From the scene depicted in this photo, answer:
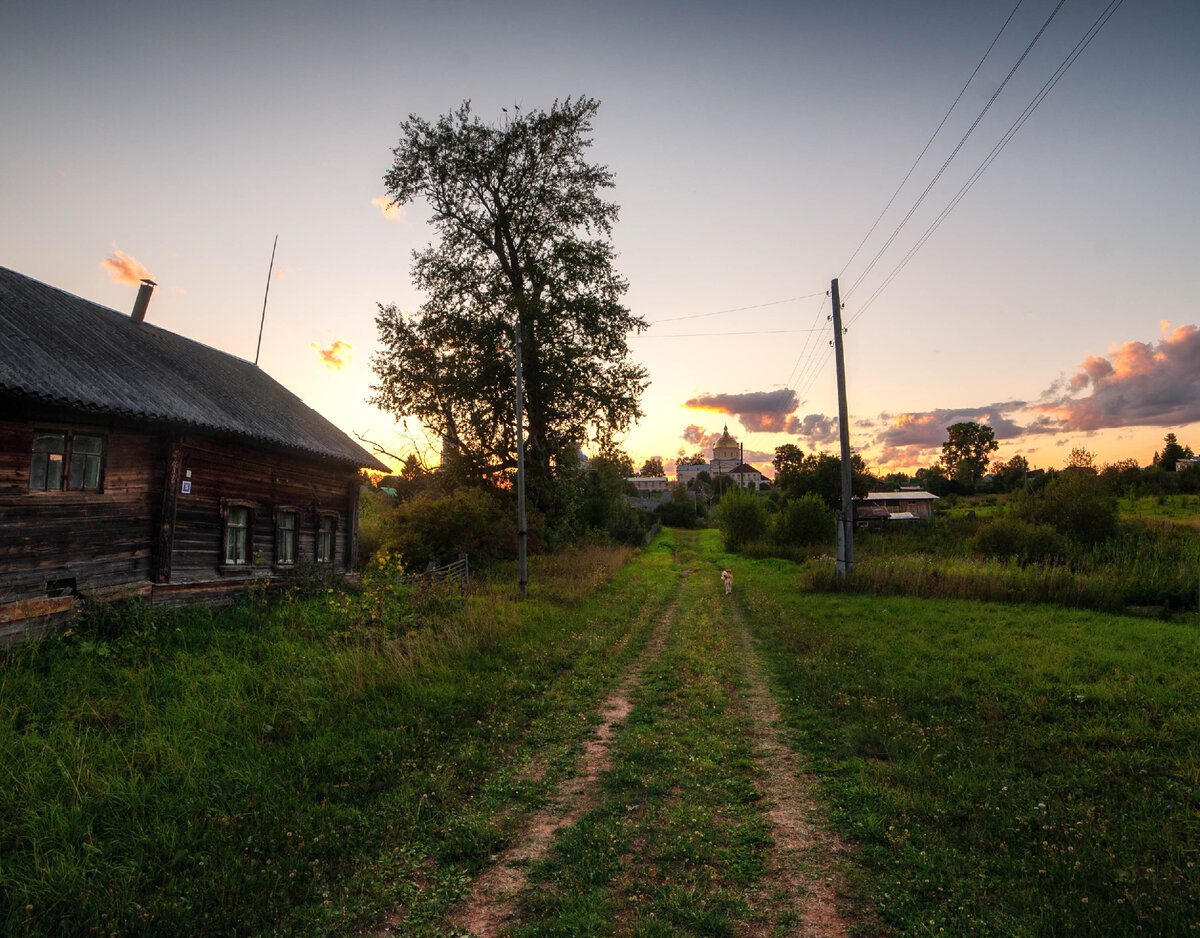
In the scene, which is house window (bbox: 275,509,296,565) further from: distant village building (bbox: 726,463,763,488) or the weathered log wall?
distant village building (bbox: 726,463,763,488)

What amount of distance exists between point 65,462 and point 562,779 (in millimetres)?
11960

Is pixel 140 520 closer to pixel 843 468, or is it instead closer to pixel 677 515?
pixel 843 468

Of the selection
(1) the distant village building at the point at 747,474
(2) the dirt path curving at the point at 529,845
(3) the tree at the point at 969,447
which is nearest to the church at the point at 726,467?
(1) the distant village building at the point at 747,474

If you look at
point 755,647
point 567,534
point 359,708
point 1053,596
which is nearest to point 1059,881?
point 359,708

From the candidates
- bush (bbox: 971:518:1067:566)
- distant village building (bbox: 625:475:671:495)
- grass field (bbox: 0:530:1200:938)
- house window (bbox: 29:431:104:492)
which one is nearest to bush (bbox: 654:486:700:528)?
bush (bbox: 971:518:1067:566)

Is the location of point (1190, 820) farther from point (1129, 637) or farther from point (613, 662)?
point (1129, 637)

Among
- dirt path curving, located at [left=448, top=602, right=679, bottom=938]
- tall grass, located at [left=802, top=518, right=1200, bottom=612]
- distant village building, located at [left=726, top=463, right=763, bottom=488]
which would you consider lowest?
dirt path curving, located at [left=448, top=602, right=679, bottom=938]

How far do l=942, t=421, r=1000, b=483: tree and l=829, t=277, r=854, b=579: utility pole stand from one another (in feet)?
330

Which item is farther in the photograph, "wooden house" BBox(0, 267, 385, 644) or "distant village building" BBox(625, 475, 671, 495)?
"distant village building" BBox(625, 475, 671, 495)

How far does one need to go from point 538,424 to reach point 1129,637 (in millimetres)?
20545

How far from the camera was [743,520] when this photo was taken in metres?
38.8

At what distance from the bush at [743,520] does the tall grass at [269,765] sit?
95.3 feet

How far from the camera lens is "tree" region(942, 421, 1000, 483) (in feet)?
342

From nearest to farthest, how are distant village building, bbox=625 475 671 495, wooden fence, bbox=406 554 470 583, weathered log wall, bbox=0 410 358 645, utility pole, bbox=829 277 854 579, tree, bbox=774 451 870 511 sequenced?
1. weathered log wall, bbox=0 410 358 645
2. wooden fence, bbox=406 554 470 583
3. utility pole, bbox=829 277 854 579
4. tree, bbox=774 451 870 511
5. distant village building, bbox=625 475 671 495
